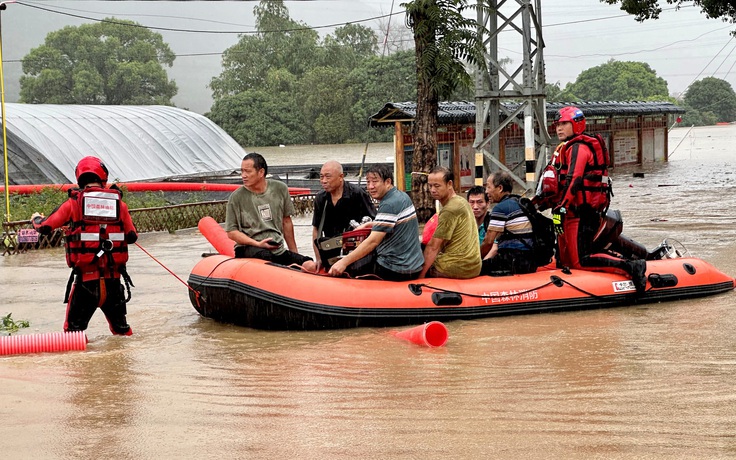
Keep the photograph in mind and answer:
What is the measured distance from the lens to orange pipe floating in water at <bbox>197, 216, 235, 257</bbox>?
10.4 meters

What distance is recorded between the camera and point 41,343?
306 inches

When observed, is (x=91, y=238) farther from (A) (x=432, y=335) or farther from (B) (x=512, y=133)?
(B) (x=512, y=133)

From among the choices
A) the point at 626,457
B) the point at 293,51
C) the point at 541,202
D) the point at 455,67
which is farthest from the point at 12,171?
the point at 293,51

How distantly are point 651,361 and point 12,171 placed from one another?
75.4ft

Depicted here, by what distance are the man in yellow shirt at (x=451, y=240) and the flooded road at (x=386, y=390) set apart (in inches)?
27.7

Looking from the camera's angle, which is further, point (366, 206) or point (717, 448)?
point (366, 206)

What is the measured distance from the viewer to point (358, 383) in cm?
658

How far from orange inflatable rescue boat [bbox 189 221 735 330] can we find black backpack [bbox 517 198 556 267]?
7.1 inches

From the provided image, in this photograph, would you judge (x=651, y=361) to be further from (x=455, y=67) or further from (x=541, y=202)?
(x=455, y=67)

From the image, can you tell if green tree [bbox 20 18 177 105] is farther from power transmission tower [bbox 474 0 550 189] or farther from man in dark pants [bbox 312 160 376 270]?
man in dark pants [bbox 312 160 376 270]

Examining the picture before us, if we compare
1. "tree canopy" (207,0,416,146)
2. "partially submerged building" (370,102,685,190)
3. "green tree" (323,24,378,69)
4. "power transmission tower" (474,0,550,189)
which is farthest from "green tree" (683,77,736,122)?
"power transmission tower" (474,0,550,189)

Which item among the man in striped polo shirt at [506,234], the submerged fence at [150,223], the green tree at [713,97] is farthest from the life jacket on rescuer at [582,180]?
the green tree at [713,97]

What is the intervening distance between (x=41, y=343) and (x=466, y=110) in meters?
19.8

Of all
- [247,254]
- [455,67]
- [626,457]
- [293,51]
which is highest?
[293,51]
